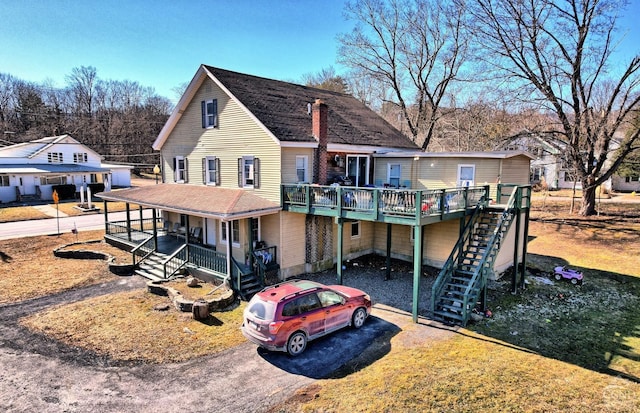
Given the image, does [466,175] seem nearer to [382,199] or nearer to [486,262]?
[486,262]

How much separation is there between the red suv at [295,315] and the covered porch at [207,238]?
449 cm

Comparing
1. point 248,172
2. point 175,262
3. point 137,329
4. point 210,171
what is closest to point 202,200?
point 248,172

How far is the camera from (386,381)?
877 centimetres

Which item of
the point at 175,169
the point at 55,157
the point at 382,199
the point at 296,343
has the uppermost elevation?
the point at 55,157

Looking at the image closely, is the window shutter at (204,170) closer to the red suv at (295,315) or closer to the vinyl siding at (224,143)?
the vinyl siding at (224,143)

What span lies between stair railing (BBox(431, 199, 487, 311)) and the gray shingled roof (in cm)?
719

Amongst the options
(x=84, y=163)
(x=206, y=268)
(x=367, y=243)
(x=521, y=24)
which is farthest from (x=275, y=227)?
(x=84, y=163)

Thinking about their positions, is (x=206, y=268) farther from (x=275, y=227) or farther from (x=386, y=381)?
(x=386, y=381)

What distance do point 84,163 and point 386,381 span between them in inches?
2046

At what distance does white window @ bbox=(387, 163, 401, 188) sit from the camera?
65.8 ft

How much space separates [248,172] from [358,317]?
30.5ft

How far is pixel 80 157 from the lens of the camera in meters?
48.1

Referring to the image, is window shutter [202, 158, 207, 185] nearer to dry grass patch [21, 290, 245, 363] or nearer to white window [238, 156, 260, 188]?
white window [238, 156, 260, 188]

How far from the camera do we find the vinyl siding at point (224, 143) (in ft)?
55.3
